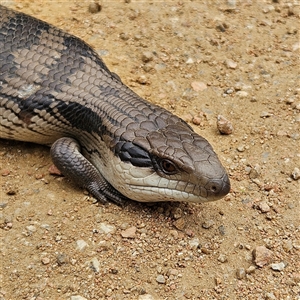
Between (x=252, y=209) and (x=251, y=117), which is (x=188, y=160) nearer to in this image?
(x=252, y=209)

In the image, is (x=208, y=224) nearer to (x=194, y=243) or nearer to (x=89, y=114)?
(x=194, y=243)

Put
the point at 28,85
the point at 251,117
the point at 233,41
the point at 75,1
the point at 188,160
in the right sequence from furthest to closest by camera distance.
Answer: the point at 75,1
the point at 233,41
the point at 251,117
the point at 28,85
the point at 188,160

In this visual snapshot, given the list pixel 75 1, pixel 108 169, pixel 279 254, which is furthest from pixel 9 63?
pixel 279 254

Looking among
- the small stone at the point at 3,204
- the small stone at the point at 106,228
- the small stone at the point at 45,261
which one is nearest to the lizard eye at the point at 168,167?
the small stone at the point at 106,228

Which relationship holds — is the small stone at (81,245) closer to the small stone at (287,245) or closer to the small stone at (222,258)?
the small stone at (222,258)

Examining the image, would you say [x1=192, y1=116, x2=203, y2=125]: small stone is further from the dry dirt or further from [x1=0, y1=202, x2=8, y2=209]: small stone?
[x1=0, y1=202, x2=8, y2=209]: small stone

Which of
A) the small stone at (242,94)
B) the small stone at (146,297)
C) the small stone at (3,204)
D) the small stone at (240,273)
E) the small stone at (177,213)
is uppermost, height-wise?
the small stone at (242,94)

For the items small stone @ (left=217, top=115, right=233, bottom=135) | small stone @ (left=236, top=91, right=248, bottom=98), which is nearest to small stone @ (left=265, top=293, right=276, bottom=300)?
small stone @ (left=217, top=115, right=233, bottom=135)
